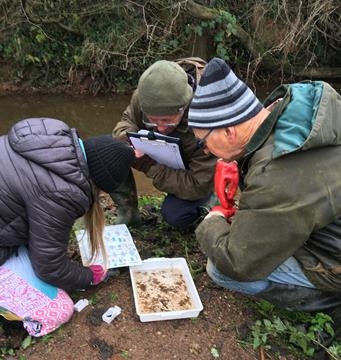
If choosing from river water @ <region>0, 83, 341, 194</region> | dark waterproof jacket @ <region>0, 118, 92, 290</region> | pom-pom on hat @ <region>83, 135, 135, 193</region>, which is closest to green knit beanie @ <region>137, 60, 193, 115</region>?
pom-pom on hat @ <region>83, 135, 135, 193</region>

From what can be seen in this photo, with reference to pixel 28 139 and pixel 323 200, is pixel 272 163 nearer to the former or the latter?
pixel 323 200

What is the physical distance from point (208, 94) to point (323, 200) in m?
A: 0.59

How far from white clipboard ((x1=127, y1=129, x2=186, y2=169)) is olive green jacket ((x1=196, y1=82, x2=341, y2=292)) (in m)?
0.88

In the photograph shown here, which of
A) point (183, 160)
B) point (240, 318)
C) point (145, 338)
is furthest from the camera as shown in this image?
point (183, 160)

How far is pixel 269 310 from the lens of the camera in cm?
243

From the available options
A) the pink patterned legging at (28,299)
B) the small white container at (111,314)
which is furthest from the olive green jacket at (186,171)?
the pink patterned legging at (28,299)

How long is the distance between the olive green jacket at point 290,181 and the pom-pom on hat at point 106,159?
0.56 m

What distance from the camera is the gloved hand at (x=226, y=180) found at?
6.86ft

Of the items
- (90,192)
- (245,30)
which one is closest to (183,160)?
(90,192)

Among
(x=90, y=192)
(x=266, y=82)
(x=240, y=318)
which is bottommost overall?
(x=266, y=82)

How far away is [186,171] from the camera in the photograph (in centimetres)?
295

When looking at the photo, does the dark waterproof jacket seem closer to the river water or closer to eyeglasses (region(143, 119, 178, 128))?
eyeglasses (region(143, 119, 178, 128))

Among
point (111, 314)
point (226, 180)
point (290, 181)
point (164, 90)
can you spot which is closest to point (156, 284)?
point (111, 314)

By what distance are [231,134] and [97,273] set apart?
111 cm
